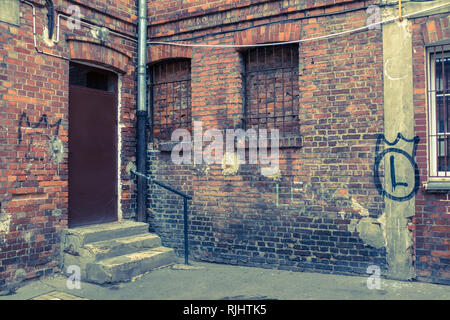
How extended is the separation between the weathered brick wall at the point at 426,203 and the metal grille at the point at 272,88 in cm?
174

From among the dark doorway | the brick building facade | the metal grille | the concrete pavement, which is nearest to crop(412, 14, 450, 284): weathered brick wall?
the brick building facade

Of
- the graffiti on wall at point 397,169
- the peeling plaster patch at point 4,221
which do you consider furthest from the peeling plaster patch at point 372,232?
the peeling plaster patch at point 4,221

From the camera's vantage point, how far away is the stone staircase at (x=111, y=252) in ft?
18.5

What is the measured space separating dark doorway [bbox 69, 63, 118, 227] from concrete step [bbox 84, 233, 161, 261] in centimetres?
73

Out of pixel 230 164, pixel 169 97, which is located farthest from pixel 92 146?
pixel 230 164

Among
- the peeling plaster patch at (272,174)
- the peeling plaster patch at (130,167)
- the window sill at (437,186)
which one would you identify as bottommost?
the window sill at (437,186)

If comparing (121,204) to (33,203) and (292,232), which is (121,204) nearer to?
(33,203)

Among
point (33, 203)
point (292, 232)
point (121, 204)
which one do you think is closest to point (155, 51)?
point (121, 204)

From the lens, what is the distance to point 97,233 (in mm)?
6152

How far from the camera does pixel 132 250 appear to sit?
6309 mm

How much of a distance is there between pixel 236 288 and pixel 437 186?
293cm

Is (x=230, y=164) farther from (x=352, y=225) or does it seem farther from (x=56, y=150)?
(x=56, y=150)

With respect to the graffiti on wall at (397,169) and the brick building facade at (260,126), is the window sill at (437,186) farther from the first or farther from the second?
the graffiti on wall at (397,169)
